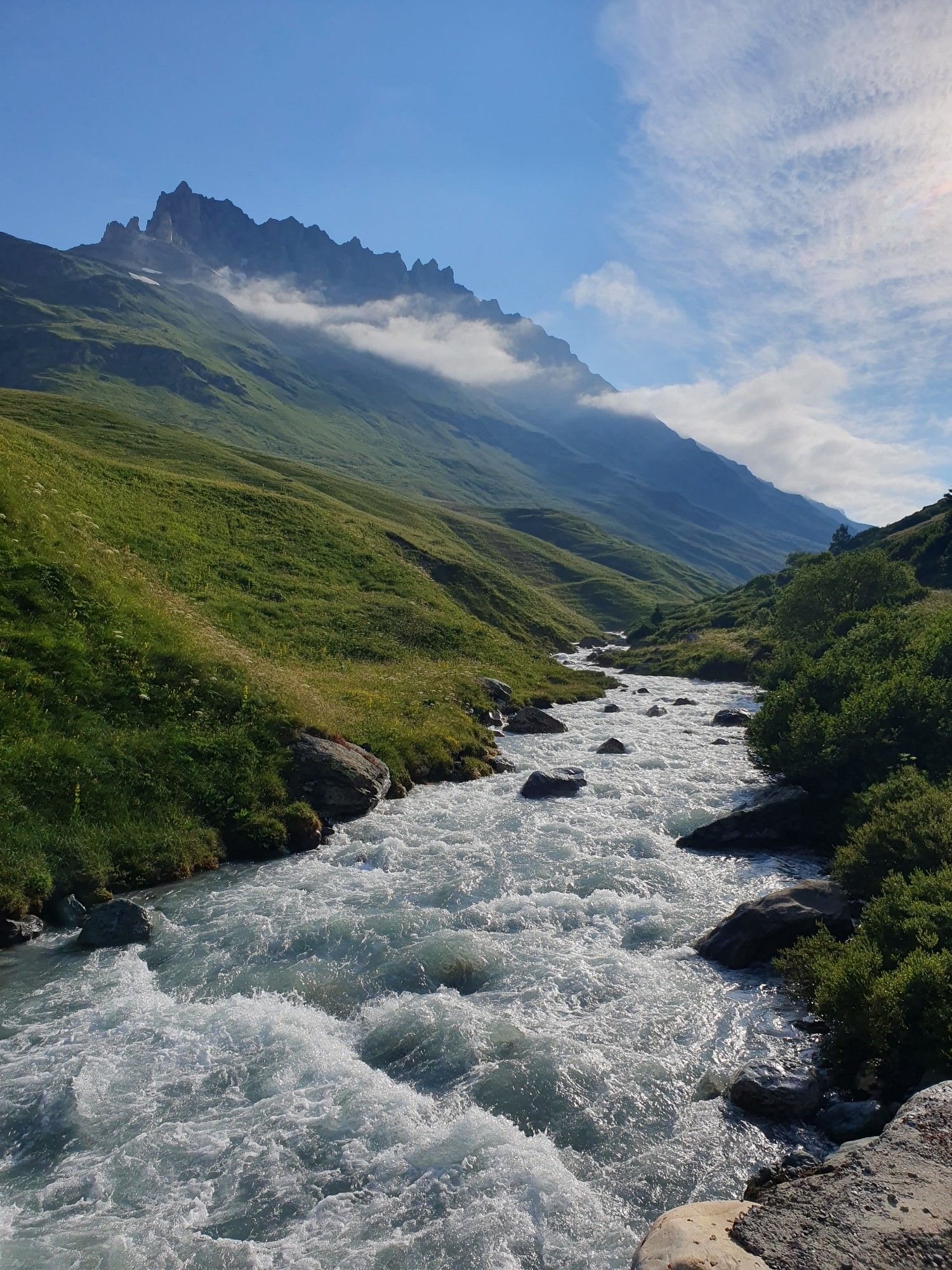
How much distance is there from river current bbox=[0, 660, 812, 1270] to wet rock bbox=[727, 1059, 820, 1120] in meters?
0.35

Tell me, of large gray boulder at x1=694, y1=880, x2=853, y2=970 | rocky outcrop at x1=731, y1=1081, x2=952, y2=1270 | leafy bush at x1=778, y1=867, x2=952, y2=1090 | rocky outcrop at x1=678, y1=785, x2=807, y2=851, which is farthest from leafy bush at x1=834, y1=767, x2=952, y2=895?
rocky outcrop at x1=731, y1=1081, x2=952, y2=1270

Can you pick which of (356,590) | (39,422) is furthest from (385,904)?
(39,422)

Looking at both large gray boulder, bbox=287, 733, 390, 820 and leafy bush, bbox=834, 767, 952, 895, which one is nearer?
leafy bush, bbox=834, 767, 952, 895

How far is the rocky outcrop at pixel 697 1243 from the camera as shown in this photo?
29.1ft

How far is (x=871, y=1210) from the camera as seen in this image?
31.3 feet

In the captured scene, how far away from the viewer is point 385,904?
2306 cm

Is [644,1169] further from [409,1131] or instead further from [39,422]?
[39,422]

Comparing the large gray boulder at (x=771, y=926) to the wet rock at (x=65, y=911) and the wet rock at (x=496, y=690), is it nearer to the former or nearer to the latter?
the wet rock at (x=65, y=911)

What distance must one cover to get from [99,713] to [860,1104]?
87.3ft

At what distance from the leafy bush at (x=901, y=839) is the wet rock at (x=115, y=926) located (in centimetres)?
2085

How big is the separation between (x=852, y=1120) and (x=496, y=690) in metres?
43.5

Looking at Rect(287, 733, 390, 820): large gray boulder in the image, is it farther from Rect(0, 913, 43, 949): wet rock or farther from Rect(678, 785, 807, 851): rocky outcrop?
Rect(678, 785, 807, 851): rocky outcrop

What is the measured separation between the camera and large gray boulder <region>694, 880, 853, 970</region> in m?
19.9

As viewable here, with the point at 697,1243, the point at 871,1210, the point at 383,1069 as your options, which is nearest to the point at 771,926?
the point at 871,1210
